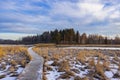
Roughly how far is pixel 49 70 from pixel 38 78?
4.13 m

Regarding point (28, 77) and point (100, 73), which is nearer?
point (28, 77)

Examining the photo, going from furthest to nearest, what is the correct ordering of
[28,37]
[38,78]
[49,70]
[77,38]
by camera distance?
[28,37] → [77,38] → [49,70] → [38,78]

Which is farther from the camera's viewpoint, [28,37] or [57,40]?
[28,37]

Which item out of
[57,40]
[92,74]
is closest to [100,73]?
[92,74]

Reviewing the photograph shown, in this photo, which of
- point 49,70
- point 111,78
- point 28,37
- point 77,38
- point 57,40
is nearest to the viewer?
point 111,78

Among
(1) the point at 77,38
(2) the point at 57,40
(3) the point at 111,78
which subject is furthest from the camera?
(1) the point at 77,38

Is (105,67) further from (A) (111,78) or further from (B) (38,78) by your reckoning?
(B) (38,78)

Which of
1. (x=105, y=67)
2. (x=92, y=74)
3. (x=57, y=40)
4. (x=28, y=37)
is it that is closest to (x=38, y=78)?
(x=92, y=74)

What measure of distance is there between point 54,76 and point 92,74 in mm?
2364

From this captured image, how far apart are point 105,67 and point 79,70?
2044 mm

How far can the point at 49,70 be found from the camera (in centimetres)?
1695

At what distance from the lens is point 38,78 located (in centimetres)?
1284

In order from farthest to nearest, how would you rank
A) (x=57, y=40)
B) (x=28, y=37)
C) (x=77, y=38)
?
(x=28, y=37) → (x=77, y=38) → (x=57, y=40)

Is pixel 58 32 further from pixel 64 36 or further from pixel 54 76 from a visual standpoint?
pixel 54 76
